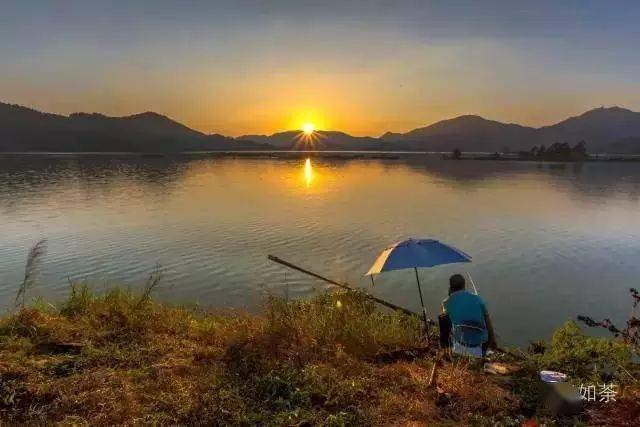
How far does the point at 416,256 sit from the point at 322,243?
1940cm

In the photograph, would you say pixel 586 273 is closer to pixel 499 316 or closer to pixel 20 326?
pixel 499 316

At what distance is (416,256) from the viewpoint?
8633mm

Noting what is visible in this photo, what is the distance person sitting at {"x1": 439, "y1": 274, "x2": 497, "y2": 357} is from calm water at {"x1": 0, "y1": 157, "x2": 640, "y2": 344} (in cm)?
622

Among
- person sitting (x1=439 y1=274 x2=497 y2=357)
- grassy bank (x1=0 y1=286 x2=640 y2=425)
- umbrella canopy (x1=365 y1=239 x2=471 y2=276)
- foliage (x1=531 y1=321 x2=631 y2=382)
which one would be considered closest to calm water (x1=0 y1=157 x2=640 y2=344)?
foliage (x1=531 y1=321 x2=631 y2=382)

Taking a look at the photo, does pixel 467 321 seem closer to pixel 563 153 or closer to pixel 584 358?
pixel 584 358

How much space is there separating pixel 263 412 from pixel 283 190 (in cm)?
5550

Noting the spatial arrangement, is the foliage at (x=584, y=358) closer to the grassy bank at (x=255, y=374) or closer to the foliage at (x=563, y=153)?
the grassy bank at (x=255, y=374)

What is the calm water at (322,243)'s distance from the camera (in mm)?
18734

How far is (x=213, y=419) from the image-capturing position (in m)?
6.46

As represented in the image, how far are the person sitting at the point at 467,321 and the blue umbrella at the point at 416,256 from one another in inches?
23.4

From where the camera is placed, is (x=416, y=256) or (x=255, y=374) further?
(x=416, y=256)

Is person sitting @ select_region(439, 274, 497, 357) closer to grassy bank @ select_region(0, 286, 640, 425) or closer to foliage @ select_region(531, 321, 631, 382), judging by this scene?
grassy bank @ select_region(0, 286, 640, 425)

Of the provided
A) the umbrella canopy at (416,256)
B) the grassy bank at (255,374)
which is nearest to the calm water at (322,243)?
the grassy bank at (255,374)

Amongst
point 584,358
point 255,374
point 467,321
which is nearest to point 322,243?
point 467,321
